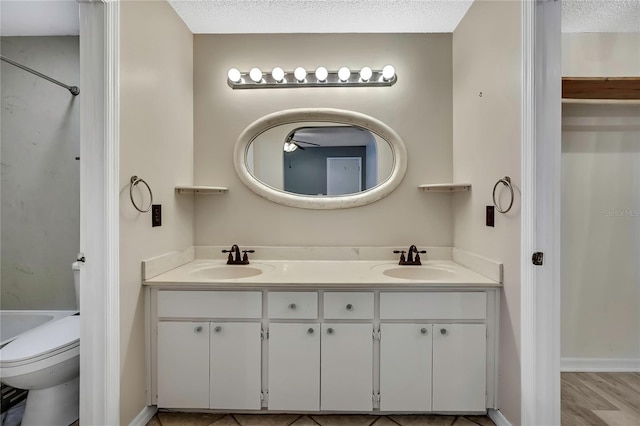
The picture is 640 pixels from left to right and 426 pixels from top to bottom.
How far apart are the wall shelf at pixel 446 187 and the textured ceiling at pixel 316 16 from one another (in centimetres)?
114

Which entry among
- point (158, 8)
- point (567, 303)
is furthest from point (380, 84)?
point (567, 303)

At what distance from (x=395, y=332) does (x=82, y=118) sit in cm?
186

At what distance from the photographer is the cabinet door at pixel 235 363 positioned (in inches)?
65.1

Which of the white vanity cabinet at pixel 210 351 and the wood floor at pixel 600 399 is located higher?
the white vanity cabinet at pixel 210 351

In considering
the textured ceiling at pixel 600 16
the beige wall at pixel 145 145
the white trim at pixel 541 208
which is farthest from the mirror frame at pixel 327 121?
the textured ceiling at pixel 600 16

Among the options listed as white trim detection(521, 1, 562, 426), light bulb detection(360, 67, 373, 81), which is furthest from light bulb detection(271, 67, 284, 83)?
white trim detection(521, 1, 562, 426)

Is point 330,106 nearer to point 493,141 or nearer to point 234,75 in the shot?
point 234,75

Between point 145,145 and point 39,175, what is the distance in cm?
114

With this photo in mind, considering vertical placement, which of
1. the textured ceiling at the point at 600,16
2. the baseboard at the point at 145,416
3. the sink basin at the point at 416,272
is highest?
the textured ceiling at the point at 600,16

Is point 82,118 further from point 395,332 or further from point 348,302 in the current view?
point 395,332

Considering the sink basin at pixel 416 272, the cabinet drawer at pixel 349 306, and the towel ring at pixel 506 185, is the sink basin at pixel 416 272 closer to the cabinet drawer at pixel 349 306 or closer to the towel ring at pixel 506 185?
the cabinet drawer at pixel 349 306

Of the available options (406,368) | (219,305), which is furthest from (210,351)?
(406,368)

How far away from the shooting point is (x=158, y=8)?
1782mm

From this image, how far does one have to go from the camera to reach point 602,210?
211cm
